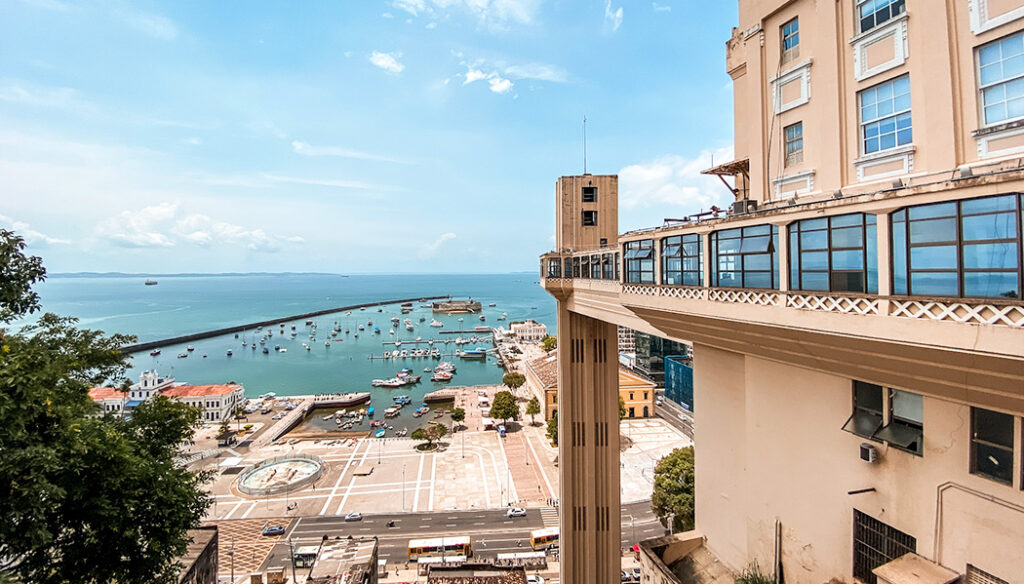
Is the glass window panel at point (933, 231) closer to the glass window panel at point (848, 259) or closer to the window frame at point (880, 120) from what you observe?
the glass window panel at point (848, 259)

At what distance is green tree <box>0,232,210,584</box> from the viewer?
709 cm

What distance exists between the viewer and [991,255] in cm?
414

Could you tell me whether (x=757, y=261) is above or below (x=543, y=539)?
above

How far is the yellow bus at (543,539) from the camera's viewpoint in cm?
2778

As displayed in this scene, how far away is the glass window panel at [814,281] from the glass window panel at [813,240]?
0.36 metres

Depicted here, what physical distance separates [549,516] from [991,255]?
105 feet

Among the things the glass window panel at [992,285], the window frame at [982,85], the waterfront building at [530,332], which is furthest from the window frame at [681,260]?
the waterfront building at [530,332]

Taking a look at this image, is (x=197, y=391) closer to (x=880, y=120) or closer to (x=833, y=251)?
(x=833, y=251)

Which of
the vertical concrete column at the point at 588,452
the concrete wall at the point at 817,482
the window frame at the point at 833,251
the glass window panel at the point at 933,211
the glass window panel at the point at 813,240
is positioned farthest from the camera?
the vertical concrete column at the point at 588,452

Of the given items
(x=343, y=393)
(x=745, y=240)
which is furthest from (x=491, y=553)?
(x=343, y=393)

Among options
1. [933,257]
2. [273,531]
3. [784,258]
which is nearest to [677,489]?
[784,258]

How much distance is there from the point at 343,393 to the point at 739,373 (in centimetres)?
6930

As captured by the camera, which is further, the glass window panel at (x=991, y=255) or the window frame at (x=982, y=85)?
the window frame at (x=982, y=85)

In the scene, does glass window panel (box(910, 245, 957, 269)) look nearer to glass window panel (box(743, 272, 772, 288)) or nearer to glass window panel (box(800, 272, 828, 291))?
glass window panel (box(800, 272, 828, 291))
